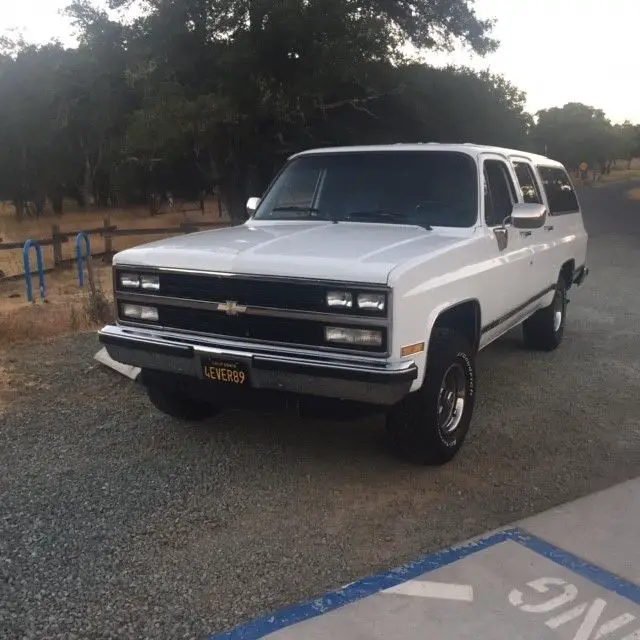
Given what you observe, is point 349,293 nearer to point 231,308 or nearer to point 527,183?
point 231,308

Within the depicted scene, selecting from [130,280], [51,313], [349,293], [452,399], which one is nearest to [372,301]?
[349,293]

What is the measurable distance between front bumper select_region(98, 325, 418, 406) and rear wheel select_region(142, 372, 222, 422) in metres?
0.38

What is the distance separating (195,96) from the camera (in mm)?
20703

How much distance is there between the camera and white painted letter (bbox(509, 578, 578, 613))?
10.2 feet

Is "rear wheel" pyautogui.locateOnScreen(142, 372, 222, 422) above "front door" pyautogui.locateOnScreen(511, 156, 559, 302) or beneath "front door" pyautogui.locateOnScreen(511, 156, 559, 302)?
beneath

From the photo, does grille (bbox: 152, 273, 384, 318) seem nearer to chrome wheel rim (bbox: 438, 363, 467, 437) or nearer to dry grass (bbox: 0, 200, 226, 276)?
chrome wheel rim (bbox: 438, 363, 467, 437)

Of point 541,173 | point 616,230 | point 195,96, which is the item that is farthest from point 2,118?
point 541,173

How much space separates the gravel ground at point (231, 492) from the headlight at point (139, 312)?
90 cm

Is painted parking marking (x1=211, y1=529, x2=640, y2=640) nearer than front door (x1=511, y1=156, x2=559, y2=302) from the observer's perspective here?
Yes

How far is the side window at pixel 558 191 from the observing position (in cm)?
706

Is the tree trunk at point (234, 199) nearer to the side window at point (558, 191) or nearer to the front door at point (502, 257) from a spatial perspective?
the side window at point (558, 191)

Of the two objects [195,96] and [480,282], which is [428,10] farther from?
[480,282]

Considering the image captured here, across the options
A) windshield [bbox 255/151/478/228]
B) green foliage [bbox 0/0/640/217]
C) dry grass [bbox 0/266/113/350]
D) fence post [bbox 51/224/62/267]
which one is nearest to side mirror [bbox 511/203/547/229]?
windshield [bbox 255/151/478/228]

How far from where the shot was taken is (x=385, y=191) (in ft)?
17.7
